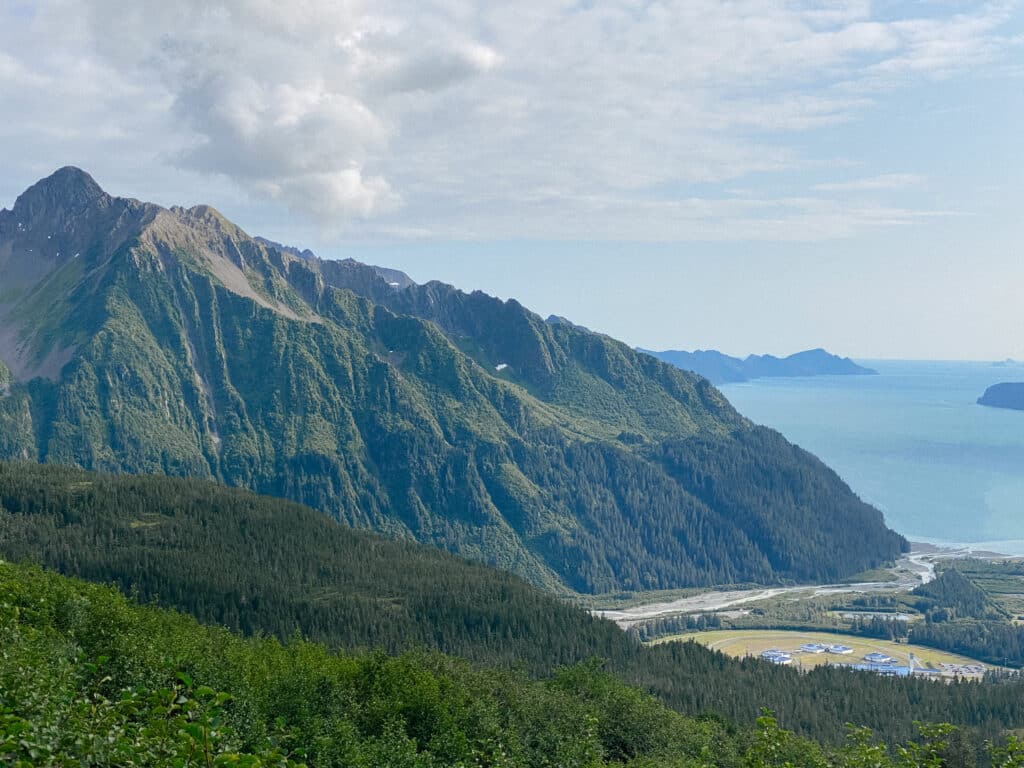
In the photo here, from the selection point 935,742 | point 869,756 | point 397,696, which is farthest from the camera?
point 397,696

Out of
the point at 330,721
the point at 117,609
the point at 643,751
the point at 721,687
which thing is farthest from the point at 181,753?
the point at 721,687

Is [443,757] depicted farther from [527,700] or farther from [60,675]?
[60,675]

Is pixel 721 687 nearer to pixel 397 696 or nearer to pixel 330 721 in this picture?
pixel 397 696

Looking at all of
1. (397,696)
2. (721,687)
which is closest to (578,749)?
(397,696)

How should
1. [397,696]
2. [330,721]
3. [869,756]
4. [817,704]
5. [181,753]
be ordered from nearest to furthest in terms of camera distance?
[181,753], [869,756], [330,721], [397,696], [817,704]

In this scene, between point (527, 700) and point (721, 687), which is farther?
point (721, 687)

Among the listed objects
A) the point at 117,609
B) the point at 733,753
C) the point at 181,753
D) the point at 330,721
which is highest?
the point at 181,753

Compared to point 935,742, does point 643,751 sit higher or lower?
lower
